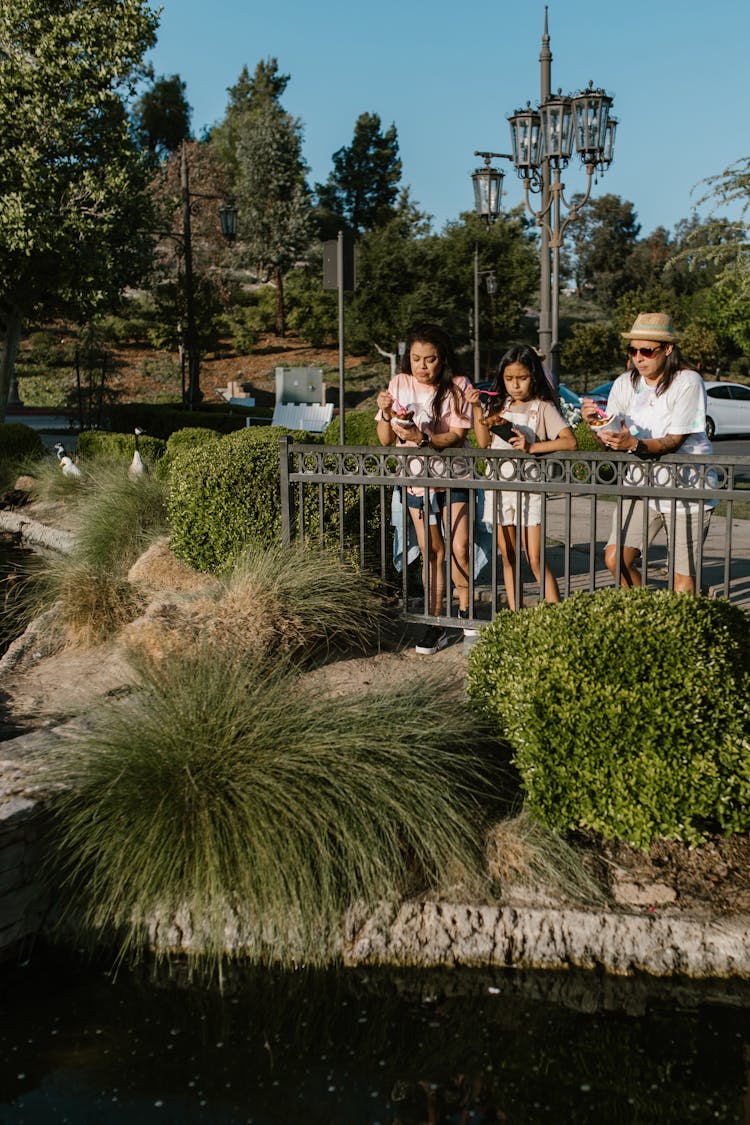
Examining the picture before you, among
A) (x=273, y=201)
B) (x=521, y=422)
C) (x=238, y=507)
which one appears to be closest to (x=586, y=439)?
(x=238, y=507)

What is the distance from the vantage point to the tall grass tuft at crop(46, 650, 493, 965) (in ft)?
12.6

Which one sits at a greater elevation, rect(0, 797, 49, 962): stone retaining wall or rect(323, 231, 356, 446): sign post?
rect(323, 231, 356, 446): sign post

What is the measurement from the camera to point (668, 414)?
524 cm

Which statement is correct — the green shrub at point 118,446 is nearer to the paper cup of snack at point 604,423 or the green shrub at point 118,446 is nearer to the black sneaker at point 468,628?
the black sneaker at point 468,628

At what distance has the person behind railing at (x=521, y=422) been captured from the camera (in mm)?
5707

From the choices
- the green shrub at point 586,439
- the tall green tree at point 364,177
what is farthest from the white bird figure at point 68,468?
the tall green tree at point 364,177

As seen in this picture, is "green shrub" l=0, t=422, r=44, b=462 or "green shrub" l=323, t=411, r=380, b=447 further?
"green shrub" l=0, t=422, r=44, b=462

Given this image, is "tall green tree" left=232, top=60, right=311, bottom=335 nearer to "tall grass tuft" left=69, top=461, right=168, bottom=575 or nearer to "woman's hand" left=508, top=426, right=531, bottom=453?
"tall grass tuft" left=69, top=461, right=168, bottom=575

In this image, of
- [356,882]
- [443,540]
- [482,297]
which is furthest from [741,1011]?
[482,297]

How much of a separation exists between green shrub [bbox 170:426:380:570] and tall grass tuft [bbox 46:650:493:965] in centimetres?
254

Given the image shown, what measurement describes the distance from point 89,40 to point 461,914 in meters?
22.2

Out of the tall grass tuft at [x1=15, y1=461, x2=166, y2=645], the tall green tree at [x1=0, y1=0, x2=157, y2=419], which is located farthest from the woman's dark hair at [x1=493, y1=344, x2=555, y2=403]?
the tall green tree at [x1=0, y1=0, x2=157, y2=419]

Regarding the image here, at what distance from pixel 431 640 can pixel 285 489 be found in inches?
47.3

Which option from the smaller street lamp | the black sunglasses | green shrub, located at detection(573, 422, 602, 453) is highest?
the smaller street lamp
